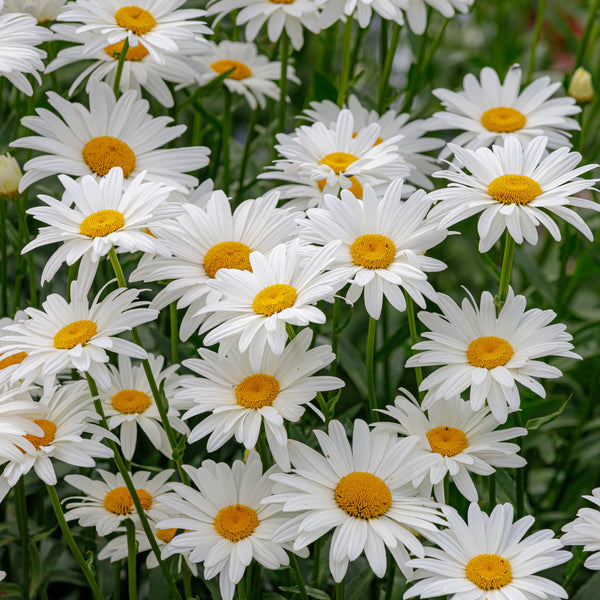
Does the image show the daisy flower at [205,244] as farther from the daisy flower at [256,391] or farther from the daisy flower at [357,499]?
the daisy flower at [357,499]

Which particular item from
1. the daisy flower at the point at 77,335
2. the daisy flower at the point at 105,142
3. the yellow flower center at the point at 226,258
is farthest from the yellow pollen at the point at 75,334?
the daisy flower at the point at 105,142

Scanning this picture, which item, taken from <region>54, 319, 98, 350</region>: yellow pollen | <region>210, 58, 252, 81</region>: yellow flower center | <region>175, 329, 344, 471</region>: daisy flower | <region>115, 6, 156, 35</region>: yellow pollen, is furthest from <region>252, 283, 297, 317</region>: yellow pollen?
<region>210, 58, 252, 81</region>: yellow flower center

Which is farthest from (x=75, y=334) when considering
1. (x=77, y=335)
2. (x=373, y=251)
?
(x=373, y=251)

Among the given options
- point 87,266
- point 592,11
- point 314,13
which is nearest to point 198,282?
point 87,266

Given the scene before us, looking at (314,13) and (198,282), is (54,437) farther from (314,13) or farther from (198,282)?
(314,13)

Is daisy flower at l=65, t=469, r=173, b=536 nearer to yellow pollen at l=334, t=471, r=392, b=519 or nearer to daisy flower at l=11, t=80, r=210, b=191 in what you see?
yellow pollen at l=334, t=471, r=392, b=519

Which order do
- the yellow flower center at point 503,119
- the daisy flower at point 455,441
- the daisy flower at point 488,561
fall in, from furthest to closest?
the yellow flower center at point 503,119 < the daisy flower at point 455,441 < the daisy flower at point 488,561
